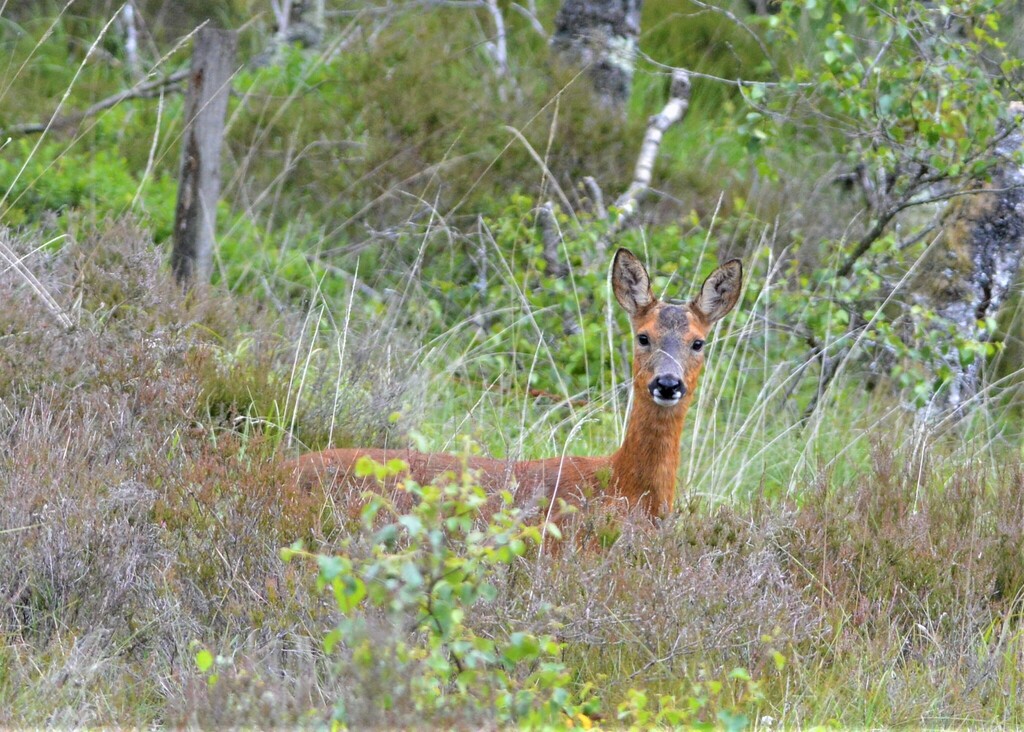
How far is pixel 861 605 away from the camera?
13.5 feet

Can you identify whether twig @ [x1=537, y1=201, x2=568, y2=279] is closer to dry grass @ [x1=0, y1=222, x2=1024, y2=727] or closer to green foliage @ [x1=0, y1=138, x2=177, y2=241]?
green foliage @ [x1=0, y1=138, x2=177, y2=241]

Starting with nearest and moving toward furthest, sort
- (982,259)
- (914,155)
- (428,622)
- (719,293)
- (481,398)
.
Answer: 1. (428,622)
2. (719,293)
3. (481,398)
4. (914,155)
5. (982,259)

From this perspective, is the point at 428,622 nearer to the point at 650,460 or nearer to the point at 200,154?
the point at 650,460

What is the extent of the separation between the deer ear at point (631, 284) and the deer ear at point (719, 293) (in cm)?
22

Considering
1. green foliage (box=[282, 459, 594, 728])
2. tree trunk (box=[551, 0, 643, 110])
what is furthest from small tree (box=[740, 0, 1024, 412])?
green foliage (box=[282, 459, 594, 728])

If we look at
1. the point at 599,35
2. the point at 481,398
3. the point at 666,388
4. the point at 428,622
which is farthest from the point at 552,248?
the point at 428,622

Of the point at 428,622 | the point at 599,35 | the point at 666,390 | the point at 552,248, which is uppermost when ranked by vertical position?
the point at 599,35

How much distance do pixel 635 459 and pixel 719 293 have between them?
95 cm

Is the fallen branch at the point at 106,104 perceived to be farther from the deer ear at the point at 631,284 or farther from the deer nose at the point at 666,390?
the deer nose at the point at 666,390

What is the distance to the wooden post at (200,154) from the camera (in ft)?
22.4

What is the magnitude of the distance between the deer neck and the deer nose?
0.22ft

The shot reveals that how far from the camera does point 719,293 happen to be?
554 cm

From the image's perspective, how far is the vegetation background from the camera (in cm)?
348

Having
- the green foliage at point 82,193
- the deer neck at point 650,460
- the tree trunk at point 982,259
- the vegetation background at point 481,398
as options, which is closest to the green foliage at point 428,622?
the vegetation background at point 481,398
